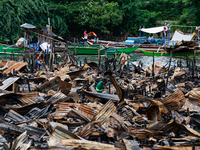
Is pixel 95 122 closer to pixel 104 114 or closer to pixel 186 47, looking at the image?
pixel 104 114

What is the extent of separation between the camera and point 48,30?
1255cm

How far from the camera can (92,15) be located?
28188 mm

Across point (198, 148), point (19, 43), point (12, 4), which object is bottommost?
point (198, 148)

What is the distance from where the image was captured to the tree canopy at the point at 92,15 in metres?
25.4

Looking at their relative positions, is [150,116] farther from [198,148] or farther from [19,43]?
[19,43]

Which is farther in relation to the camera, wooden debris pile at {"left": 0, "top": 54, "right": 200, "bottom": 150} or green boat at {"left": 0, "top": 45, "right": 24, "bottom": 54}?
green boat at {"left": 0, "top": 45, "right": 24, "bottom": 54}

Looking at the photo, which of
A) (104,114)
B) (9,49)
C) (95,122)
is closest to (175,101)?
(104,114)

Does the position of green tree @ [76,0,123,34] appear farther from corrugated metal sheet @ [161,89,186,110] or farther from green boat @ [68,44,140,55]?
corrugated metal sheet @ [161,89,186,110]

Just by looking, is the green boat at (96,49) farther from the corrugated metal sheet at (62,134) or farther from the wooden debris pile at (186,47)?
the corrugated metal sheet at (62,134)

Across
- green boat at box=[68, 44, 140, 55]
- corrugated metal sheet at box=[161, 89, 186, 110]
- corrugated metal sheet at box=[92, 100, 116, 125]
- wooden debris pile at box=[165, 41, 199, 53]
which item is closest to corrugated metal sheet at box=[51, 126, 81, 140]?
corrugated metal sheet at box=[92, 100, 116, 125]

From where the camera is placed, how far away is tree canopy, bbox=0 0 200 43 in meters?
25.4

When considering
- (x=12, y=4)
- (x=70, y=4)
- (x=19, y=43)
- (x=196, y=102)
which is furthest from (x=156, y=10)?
(x=196, y=102)

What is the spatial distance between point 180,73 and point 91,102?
4.42m

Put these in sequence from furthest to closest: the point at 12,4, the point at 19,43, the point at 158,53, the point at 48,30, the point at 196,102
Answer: the point at 12,4, the point at 158,53, the point at 19,43, the point at 48,30, the point at 196,102
